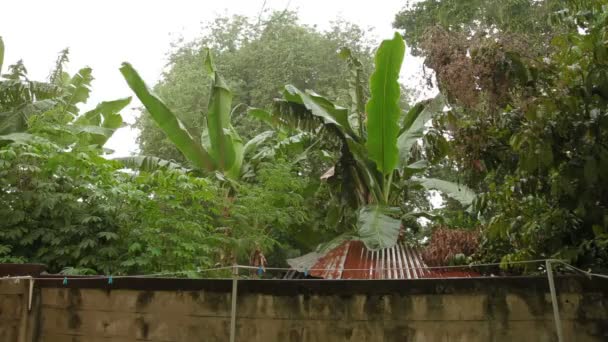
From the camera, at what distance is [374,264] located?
669 centimetres

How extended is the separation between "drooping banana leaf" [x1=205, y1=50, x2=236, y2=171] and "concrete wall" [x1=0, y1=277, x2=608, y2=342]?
376cm

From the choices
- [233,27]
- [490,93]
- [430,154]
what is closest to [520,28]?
[430,154]

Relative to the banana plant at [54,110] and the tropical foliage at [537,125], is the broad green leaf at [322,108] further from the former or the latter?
the tropical foliage at [537,125]

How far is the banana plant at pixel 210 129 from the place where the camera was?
7512mm

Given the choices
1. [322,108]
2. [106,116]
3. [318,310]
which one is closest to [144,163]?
[106,116]

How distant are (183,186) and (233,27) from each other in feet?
41.3

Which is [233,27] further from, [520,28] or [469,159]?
[469,159]

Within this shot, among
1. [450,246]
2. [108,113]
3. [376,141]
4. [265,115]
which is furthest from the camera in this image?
[265,115]

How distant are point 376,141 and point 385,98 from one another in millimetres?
553

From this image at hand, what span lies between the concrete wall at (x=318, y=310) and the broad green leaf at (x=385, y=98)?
3.27 m

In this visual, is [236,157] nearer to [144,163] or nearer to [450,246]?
[144,163]

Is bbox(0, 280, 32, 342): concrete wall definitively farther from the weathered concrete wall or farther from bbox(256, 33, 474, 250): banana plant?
bbox(256, 33, 474, 250): banana plant

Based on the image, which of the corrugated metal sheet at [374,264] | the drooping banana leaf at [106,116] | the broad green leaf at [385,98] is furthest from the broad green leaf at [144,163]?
the broad green leaf at [385,98]

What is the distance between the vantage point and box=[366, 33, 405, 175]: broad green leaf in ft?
20.6
